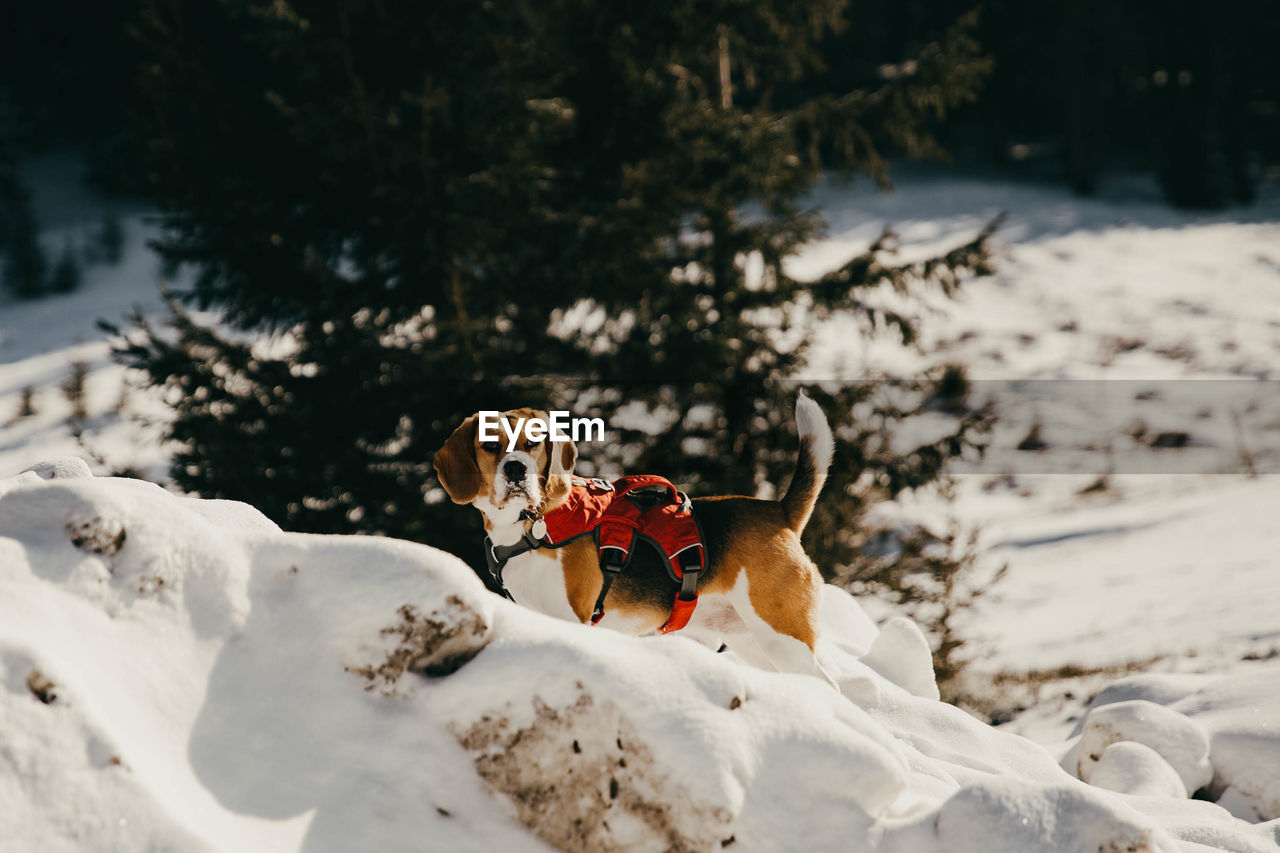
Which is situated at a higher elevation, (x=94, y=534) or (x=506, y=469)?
(x=94, y=534)

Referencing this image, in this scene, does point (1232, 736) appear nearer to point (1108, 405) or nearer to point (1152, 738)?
point (1152, 738)

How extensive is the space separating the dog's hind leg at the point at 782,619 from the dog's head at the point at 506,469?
815 millimetres

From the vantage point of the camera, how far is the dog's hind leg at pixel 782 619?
3256 mm

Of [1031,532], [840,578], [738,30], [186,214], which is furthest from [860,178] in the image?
[186,214]

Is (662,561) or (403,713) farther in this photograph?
(662,561)

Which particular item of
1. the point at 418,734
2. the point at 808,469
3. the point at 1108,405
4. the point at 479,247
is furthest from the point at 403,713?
the point at 1108,405

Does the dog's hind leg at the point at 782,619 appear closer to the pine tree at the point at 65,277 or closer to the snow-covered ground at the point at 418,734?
the snow-covered ground at the point at 418,734

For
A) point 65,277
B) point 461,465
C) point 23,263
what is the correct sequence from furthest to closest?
point 65,277 < point 23,263 < point 461,465

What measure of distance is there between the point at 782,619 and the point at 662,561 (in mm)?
530

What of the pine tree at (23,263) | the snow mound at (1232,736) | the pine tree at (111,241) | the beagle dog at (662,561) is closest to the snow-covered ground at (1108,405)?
the snow mound at (1232,736)

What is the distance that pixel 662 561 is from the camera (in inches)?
125

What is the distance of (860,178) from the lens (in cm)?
2747

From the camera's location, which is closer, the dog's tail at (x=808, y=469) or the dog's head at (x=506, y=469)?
the dog's head at (x=506, y=469)

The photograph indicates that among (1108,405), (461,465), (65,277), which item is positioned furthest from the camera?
(65,277)
